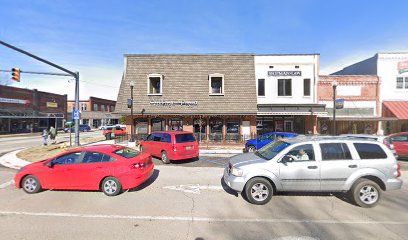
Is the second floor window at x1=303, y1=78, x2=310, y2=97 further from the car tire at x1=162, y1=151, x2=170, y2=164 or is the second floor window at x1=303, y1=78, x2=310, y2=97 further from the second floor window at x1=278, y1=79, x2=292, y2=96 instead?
the car tire at x1=162, y1=151, x2=170, y2=164

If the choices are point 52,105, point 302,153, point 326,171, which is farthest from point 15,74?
point 52,105

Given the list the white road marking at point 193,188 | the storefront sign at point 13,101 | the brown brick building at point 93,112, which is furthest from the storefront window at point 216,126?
the brown brick building at point 93,112

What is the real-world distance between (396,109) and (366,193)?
57.7 feet

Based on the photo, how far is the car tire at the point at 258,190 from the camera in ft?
18.4

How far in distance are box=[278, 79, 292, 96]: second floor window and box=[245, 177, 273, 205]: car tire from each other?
48.3 ft

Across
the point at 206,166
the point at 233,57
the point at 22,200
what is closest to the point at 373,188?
the point at 206,166

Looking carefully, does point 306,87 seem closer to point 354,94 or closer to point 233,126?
point 354,94

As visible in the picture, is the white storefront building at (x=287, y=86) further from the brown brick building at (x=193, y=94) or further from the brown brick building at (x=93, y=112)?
the brown brick building at (x=93, y=112)

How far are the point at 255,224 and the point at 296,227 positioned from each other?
0.86 m

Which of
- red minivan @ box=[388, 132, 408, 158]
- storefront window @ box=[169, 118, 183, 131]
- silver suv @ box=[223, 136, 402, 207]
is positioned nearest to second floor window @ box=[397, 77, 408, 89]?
red minivan @ box=[388, 132, 408, 158]

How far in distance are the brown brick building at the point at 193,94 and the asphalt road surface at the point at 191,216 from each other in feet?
36.5

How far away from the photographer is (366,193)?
5.52 m

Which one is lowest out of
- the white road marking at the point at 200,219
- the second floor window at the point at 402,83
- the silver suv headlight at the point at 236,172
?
the white road marking at the point at 200,219

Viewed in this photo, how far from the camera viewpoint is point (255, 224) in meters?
4.57
